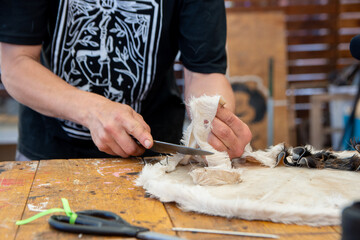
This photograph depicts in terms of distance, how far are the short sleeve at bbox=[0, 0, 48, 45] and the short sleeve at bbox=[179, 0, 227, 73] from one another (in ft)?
1.59

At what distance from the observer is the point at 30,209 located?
77cm

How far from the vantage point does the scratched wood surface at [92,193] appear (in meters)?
0.69

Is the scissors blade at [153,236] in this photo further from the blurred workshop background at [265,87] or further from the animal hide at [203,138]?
the blurred workshop background at [265,87]

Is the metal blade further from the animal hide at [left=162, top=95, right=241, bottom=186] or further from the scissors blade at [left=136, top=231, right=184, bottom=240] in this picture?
the animal hide at [left=162, top=95, right=241, bottom=186]

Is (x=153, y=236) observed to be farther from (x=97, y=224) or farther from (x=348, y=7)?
(x=348, y=7)

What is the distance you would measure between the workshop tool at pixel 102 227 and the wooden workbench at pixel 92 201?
0.01 metres

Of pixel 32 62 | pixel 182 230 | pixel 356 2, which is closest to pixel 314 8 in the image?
pixel 356 2

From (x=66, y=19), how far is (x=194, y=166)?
0.68 metres

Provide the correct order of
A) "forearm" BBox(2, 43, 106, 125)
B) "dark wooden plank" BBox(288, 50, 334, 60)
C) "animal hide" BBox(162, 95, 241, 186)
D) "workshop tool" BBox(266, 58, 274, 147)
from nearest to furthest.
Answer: "animal hide" BBox(162, 95, 241, 186)
"forearm" BBox(2, 43, 106, 125)
"workshop tool" BBox(266, 58, 274, 147)
"dark wooden plank" BBox(288, 50, 334, 60)

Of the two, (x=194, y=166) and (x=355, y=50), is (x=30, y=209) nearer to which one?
(x=194, y=166)

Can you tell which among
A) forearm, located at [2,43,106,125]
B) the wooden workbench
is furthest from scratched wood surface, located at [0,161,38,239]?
forearm, located at [2,43,106,125]

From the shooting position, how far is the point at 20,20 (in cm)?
121

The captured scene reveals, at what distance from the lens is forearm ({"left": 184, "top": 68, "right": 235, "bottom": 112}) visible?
4.32 feet

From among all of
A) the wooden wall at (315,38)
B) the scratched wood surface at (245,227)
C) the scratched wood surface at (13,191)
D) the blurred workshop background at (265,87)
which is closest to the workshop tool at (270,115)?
the blurred workshop background at (265,87)
